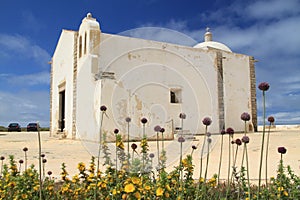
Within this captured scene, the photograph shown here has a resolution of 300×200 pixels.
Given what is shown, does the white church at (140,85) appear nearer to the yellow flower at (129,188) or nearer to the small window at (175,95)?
the small window at (175,95)

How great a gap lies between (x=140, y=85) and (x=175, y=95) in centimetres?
198

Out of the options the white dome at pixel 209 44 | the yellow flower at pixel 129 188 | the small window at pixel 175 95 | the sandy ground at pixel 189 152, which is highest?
the white dome at pixel 209 44

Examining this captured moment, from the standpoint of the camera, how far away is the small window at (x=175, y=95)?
13.1 metres

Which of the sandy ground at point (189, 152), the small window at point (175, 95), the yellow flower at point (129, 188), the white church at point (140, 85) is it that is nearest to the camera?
the yellow flower at point (129, 188)

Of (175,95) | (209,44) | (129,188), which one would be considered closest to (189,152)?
(129,188)

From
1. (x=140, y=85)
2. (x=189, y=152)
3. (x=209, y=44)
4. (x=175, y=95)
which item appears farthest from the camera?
(x=209, y=44)

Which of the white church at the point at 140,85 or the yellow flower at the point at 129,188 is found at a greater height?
the white church at the point at 140,85

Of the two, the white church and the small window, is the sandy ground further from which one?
the small window

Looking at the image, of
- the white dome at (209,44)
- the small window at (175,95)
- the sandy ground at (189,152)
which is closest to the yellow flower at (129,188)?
the sandy ground at (189,152)

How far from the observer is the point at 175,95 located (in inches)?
525

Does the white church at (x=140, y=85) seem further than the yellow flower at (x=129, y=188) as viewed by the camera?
Yes

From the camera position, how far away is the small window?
43.0ft

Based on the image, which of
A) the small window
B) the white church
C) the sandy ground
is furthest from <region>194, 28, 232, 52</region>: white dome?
the sandy ground

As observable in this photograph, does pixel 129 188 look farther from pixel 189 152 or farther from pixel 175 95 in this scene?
pixel 175 95
